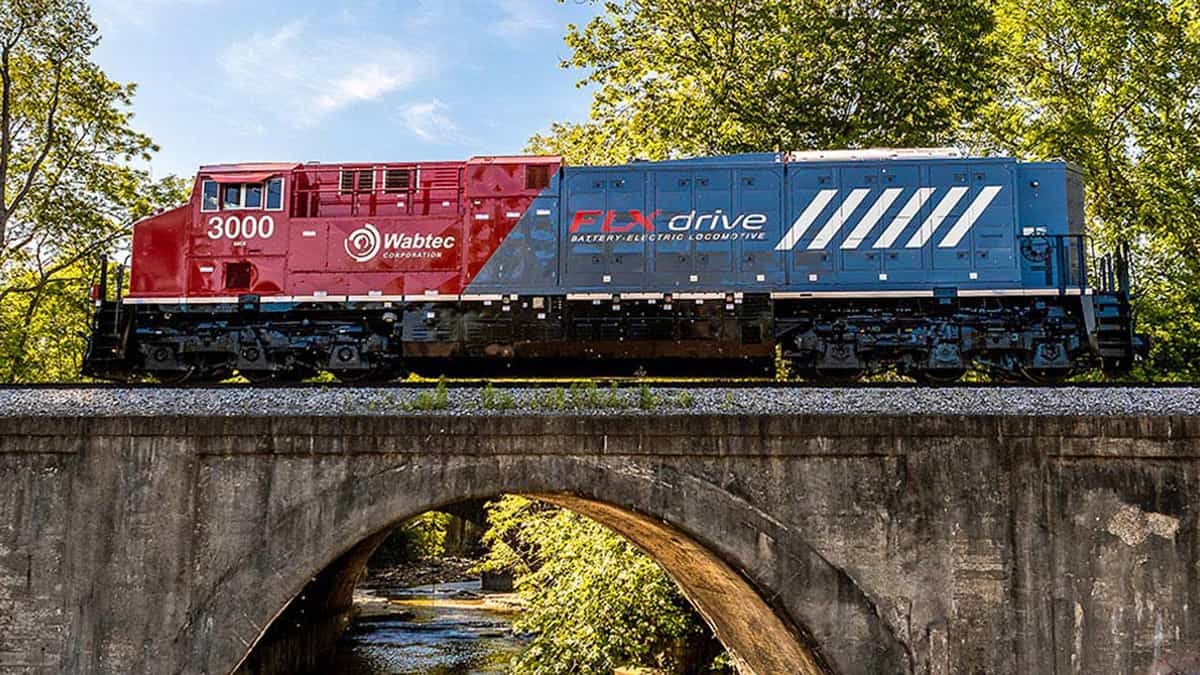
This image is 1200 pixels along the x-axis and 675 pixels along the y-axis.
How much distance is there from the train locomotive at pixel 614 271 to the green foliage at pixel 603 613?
3.47 m

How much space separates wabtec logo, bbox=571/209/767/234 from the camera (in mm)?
14156

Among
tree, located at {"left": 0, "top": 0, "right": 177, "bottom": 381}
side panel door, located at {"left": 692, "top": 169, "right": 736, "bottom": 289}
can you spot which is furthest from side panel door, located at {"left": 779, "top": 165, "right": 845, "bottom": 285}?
tree, located at {"left": 0, "top": 0, "right": 177, "bottom": 381}

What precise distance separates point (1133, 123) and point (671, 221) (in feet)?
36.8

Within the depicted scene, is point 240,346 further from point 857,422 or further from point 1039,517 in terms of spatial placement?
point 1039,517

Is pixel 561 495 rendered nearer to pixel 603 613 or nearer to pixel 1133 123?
pixel 603 613

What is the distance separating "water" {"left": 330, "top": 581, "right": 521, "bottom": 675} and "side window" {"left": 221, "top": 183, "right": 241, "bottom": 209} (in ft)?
33.2

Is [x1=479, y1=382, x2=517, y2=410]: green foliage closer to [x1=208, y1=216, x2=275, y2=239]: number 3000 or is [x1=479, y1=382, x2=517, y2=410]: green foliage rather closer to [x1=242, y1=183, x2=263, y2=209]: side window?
[x1=208, y1=216, x2=275, y2=239]: number 3000

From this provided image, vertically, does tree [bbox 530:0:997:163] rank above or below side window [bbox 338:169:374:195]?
above

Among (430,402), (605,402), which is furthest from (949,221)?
(430,402)

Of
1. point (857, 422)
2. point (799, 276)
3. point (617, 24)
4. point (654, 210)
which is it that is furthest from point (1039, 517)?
point (617, 24)

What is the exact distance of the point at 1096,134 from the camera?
747 inches

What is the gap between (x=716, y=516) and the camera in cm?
857

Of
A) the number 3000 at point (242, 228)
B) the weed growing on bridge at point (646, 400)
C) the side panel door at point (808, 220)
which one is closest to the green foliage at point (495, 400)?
the weed growing on bridge at point (646, 400)

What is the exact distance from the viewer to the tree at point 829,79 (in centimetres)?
2002
